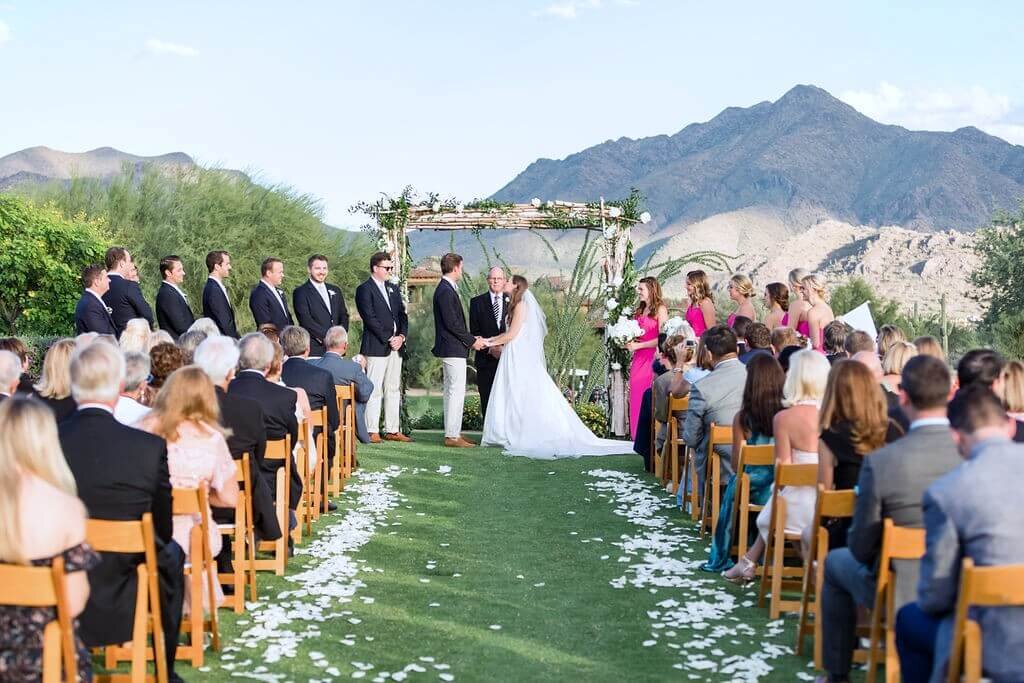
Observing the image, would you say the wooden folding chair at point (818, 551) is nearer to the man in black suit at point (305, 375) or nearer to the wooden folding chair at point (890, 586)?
the wooden folding chair at point (890, 586)

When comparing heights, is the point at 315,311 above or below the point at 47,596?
above

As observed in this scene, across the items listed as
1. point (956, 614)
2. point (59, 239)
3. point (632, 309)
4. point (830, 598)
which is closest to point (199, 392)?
point (830, 598)

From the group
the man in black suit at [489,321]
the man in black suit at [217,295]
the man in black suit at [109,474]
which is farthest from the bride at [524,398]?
the man in black suit at [109,474]

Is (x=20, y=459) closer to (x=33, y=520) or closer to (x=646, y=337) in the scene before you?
(x=33, y=520)

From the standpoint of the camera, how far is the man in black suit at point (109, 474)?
4305mm

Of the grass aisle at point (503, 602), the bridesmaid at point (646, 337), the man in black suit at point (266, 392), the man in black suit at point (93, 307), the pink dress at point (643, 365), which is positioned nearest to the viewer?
the grass aisle at point (503, 602)

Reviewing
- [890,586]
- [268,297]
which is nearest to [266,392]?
[890,586]

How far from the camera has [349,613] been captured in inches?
237

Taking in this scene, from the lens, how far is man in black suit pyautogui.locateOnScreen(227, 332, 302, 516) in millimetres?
6891

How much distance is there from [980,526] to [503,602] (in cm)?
333

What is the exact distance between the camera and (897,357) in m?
7.00

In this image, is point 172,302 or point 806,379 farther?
point 172,302

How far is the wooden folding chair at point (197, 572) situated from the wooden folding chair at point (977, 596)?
3030 mm

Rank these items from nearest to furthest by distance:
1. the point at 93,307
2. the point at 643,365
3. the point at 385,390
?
1. the point at 93,307
2. the point at 643,365
3. the point at 385,390
